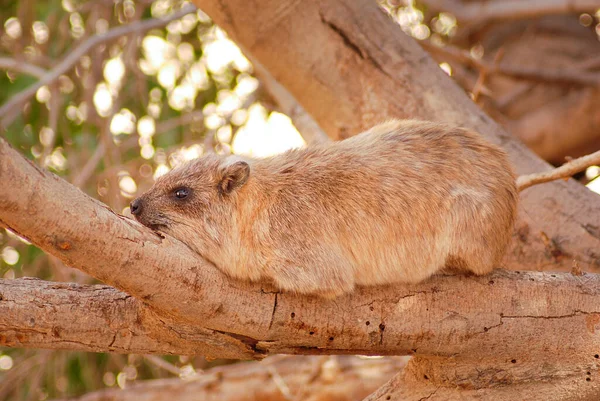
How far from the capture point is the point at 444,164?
3465 millimetres

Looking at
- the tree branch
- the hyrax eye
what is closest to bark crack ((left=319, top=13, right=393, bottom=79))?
the hyrax eye

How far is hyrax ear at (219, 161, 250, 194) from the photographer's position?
11.5 ft

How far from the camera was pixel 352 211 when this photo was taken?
3.38 metres

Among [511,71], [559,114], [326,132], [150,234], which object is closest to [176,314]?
[150,234]

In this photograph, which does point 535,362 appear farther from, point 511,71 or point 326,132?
point 511,71

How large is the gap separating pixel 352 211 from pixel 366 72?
56.7 inches

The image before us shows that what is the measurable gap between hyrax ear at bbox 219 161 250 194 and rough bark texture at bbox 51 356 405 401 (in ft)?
7.95

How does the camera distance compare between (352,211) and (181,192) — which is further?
(181,192)

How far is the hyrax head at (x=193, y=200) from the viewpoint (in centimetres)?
344

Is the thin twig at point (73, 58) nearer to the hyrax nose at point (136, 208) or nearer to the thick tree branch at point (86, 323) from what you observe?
the hyrax nose at point (136, 208)

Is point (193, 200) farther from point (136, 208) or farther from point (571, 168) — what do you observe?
point (571, 168)

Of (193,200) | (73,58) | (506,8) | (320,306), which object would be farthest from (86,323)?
(506,8)

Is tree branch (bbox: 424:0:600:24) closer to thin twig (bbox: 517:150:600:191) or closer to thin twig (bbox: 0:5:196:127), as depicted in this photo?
thin twig (bbox: 0:5:196:127)

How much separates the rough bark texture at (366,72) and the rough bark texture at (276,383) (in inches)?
79.4
